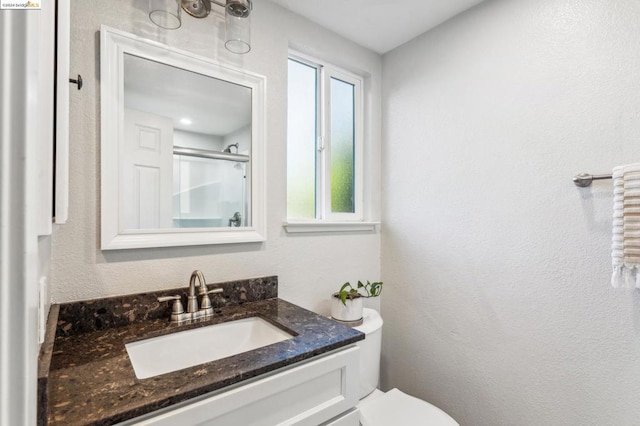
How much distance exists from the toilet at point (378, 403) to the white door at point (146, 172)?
1007 mm

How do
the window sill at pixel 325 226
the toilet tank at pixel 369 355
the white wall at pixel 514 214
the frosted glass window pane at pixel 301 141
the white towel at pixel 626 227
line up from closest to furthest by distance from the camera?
the white towel at pixel 626 227 → the white wall at pixel 514 214 → the toilet tank at pixel 369 355 → the window sill at pixel 325 226 → the frosted glass window pane at pixel 301 141

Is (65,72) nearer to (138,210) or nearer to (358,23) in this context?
(138,210)

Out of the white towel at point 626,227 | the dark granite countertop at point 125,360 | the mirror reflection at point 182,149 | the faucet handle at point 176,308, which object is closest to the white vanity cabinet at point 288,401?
the dark granite countertop at point 125,360

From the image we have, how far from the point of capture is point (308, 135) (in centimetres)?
171

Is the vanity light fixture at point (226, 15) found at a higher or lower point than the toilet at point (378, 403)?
higher

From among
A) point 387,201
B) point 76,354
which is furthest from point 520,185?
point 76,354

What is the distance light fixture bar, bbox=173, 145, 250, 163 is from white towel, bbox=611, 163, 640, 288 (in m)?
1.37

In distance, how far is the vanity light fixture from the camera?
1106 mm

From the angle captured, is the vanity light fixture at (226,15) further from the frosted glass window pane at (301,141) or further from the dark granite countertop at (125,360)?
the dark granite countertop at (125,360)

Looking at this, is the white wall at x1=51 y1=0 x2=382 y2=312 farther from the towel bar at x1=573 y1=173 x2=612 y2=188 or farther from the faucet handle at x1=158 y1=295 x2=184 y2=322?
the towel bar at x1=573 y1=173 x2=612 y2=188

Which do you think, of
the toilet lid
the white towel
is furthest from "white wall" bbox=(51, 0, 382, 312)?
the white towel

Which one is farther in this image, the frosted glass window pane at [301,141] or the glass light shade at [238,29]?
the frosted glass window pane at [301,141]

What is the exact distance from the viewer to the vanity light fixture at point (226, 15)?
3.63ft

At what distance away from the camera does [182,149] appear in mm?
1205
